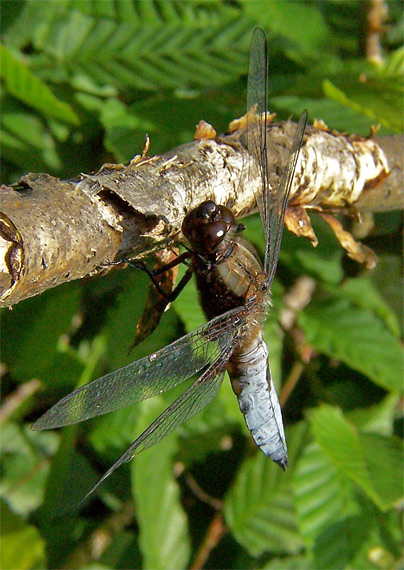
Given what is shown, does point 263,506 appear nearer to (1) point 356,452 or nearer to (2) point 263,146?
(1) point 356,452

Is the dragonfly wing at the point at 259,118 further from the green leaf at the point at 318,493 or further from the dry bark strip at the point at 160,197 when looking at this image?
the green leaf at the point at 318,493

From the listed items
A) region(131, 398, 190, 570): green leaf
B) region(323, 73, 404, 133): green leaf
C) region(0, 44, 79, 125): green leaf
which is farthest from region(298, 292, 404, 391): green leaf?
region(0, 44, 79, 125): green leaf

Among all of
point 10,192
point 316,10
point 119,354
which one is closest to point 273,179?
point 10,192

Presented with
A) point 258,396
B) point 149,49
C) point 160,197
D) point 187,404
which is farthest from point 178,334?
point 149,49

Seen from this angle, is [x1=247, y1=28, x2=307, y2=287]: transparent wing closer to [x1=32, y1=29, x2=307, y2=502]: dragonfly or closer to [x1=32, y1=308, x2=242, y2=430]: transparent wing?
[x1=32, y1=29, x2=307, y2=502]: dragonfly

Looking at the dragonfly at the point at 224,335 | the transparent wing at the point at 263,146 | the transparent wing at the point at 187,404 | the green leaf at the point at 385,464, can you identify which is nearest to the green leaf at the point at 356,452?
the green leaf at the point at 385,464

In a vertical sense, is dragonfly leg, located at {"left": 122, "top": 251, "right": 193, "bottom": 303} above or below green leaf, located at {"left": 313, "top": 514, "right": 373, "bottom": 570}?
above

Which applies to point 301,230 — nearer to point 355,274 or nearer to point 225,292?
point 225,292
